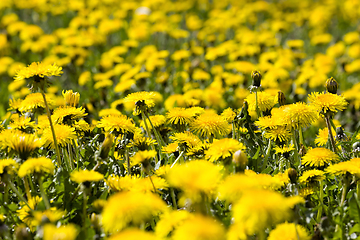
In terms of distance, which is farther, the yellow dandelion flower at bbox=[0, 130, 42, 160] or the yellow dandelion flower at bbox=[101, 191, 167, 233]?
the yellow dandelion flower at bbox=[0, 130, 42, 160]

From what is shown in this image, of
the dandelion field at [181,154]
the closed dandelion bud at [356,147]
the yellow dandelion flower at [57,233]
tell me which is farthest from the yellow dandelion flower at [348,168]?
the yellow dandelion flower at [57,233]

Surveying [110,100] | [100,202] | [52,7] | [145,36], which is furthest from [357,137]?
[52,7]

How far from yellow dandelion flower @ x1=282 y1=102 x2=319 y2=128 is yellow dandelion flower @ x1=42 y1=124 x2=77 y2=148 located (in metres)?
1.09

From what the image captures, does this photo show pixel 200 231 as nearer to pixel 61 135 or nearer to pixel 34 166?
pixel 34 166

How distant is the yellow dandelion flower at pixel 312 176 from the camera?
5.82ft

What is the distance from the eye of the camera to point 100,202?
57.3 inches

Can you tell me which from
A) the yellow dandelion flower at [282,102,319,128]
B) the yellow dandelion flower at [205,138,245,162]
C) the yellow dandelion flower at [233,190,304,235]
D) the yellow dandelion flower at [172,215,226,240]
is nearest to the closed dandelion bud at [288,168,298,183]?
the yellow dandelion flower at [205,138,245,162]

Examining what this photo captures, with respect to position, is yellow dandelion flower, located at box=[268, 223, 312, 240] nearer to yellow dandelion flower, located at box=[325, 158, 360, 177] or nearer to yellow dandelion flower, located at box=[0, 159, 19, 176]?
yellow dandelion flower, located at box=[325, 158, 360, 177]

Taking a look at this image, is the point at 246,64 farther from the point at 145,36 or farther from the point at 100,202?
the point at 100,202

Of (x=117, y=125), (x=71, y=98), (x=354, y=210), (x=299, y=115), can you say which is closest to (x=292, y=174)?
(x=354, y=210)

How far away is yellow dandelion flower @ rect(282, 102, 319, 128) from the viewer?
6.69ft

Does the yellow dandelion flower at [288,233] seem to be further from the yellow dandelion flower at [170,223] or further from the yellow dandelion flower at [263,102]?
the yellow dandelion flower at [263,102]

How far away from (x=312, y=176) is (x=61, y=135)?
1.20 meters

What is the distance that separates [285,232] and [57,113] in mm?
1346
